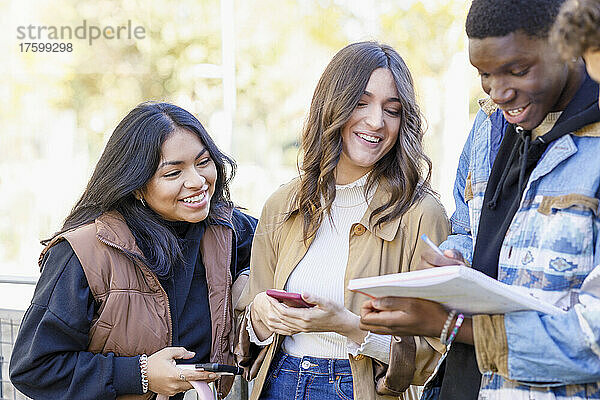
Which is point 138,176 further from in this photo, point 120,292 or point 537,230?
point 537,230

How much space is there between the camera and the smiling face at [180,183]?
9.15ft

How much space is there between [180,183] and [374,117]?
2.47ft

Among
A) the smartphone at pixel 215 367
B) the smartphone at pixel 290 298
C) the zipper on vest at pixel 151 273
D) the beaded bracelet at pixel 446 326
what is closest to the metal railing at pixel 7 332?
the zipper on vest at pixel 151 273

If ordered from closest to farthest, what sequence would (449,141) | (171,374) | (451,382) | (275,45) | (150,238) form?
(451,382) → (171,374) → (150,238) → (449,141) → (275,45)

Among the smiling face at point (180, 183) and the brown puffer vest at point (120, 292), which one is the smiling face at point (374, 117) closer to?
the smiling face at point (180, 183)

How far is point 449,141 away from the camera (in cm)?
530

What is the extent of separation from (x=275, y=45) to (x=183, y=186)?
309 centimetres

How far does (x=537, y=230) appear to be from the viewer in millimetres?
1782

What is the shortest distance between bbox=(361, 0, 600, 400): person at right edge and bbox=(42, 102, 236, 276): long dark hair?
1.12m

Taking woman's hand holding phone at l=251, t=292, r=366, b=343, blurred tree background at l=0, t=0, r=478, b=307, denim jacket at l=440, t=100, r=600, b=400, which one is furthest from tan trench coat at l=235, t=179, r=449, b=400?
blurred tree background at l=0, t=0, r=478, b=307

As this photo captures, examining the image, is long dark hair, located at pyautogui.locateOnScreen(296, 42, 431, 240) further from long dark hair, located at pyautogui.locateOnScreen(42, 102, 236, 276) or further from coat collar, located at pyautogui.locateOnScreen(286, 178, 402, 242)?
long dark hair, located at pyautogui.locateOnScreen(42, 102, 236, 276)

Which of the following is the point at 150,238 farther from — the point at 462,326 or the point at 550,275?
the point at 550,275

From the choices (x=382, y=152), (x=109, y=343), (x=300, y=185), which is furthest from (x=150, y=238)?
(x=382, y=152)

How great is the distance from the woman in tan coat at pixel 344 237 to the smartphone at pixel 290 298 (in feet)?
0.09
